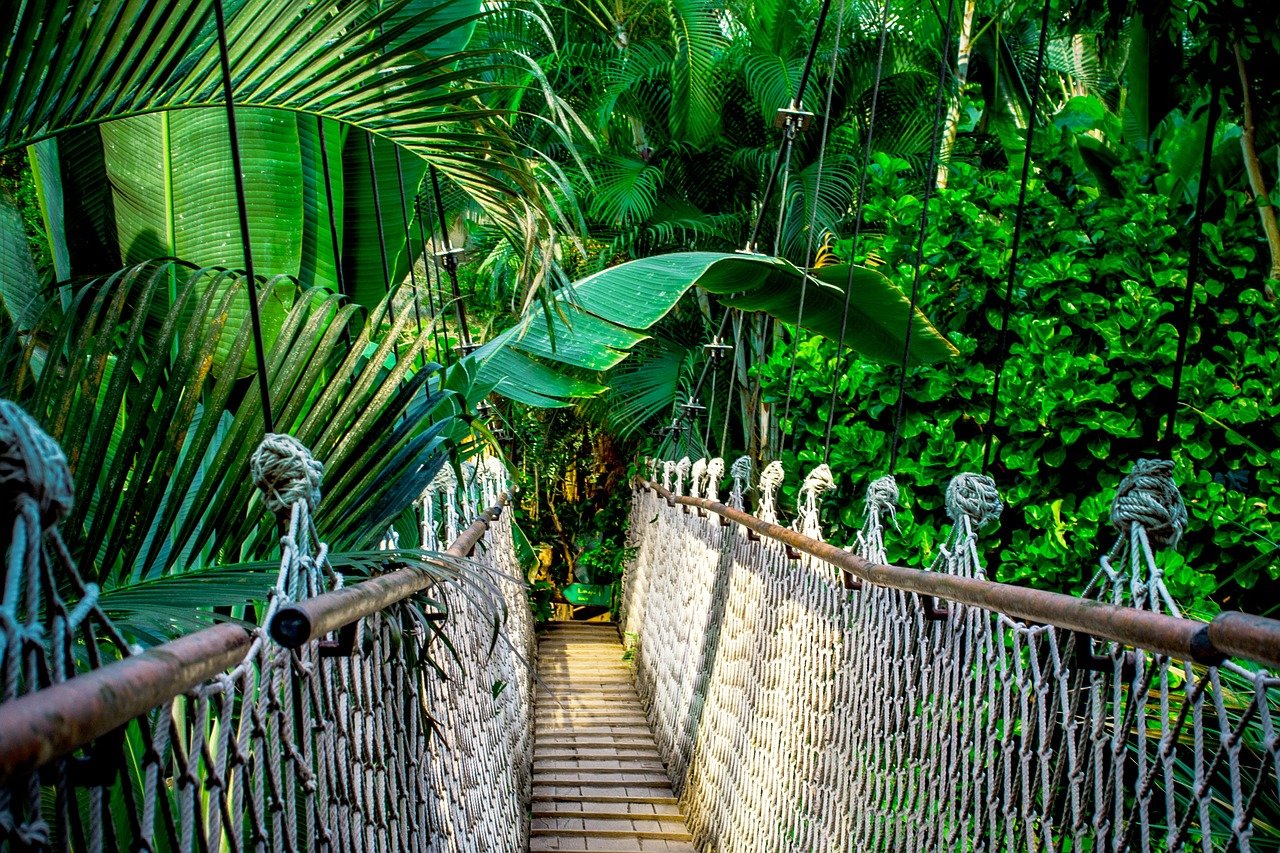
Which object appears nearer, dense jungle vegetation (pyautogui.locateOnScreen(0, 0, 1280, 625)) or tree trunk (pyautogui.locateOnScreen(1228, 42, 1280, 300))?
dense jungle vegetation (pyautogui.locateOnScreen(0, 0, 1280, 625))

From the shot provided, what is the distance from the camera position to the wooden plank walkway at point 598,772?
3.66 metres


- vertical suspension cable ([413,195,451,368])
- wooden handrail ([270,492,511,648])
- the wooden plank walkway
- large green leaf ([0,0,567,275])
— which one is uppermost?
large green leaf ([0,0,567,275])

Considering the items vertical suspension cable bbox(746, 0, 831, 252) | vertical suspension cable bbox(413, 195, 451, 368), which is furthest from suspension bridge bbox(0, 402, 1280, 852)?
vertical suspension cable bbox(746, 0, 831, 252)

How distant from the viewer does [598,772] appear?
4.41 meters

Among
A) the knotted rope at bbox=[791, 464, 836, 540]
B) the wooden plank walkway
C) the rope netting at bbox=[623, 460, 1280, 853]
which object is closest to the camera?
the rope netting at bbox=[623, 460, 1280, 853]

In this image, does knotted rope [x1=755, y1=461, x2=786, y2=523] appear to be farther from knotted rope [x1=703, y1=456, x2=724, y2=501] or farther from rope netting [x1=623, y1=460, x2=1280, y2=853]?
knotted rope [x1=703, y1=456, x2=724, y2=501]

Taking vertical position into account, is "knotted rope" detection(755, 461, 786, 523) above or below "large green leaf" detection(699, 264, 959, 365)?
below

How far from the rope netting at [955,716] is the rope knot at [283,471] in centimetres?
84

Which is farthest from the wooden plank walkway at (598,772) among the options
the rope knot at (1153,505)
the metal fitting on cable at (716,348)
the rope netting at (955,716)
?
the metal fitting on cable at (716,348)

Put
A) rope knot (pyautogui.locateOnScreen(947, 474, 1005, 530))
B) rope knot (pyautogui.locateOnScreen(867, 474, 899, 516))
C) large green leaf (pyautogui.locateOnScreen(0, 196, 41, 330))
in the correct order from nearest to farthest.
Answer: rope knot (pyautogui.locateOnScreen(947, 474, 1005, 530)), large green leaf (pyautogui.locateOnScreen(0, 196, 41, 330)), rope knot (pyautogui.locateOnScreen(867, 474, 899, 516))

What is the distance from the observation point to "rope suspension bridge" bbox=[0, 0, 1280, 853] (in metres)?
0.63

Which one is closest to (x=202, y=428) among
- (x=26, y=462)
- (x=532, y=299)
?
(x=532, y=299)

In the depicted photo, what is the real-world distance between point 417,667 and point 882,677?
783 mm

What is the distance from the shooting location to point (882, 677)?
6.06ft
